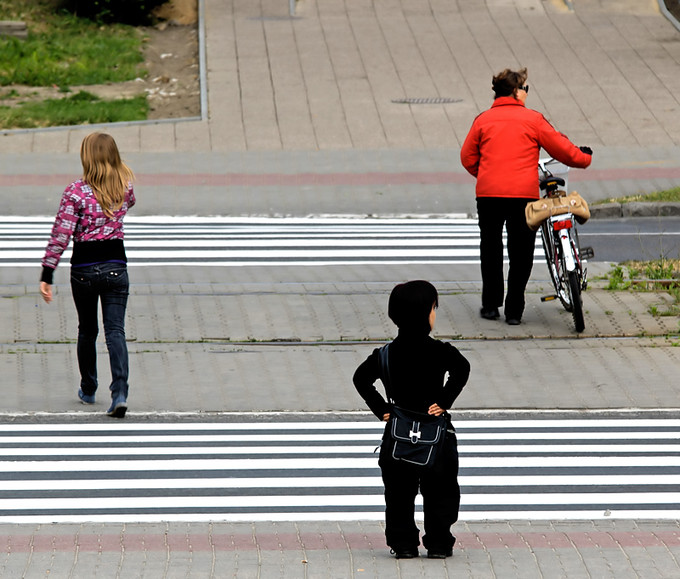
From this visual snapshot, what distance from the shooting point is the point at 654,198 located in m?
15.5

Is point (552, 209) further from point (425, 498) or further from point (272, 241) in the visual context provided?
point (425, 498)

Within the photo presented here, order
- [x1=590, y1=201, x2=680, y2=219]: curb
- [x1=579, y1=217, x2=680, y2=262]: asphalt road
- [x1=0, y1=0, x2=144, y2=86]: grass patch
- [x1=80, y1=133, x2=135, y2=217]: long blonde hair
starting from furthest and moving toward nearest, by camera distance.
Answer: [x1=0, y1=0, x2=144, y2=86]: grass patch
[x1=590, y1=201, x2=680, y2=219]: curb
[x1=579, y1=217, x2=680, y2=262]: asphalt road
[x1=80, y1=133, x2=135, y2=217]: long blonde hair

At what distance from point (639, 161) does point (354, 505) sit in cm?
1238

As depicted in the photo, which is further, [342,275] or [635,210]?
[635,210]

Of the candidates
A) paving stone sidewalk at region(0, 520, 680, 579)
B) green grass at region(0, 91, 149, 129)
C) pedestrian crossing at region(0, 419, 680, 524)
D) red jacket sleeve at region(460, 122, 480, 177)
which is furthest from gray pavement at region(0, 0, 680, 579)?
red jacket sleeve at region(460, 122, 480, 177)

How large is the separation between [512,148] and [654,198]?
6.28m

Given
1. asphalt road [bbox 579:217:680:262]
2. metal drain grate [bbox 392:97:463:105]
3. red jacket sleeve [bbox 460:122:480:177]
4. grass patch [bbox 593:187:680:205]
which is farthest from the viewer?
metal drain grate [bbox 392:97:463:105]

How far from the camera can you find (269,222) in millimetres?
14852

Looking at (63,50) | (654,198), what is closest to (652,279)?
(654,198)

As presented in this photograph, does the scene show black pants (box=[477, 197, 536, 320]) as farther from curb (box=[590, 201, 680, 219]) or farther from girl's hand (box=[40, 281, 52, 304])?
curb (box=[590, 201, 680, 219])

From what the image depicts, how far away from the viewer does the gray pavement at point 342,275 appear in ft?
17.5

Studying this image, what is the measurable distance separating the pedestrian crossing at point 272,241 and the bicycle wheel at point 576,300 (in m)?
2.88

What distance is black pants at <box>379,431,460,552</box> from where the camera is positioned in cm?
531

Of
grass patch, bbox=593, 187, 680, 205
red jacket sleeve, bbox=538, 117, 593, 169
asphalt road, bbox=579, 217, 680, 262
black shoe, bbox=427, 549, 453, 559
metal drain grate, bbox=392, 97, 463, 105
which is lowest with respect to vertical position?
asphalt road, bbox=579, 217, 680, 262
